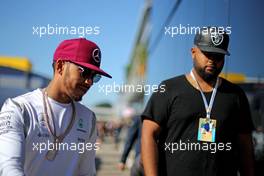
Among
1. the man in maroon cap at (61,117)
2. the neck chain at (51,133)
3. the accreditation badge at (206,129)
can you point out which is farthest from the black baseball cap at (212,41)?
the neck chain at (51,133)

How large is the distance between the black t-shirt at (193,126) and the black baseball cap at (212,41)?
0.20 metres

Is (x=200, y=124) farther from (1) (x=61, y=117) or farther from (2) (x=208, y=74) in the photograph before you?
(1) (x=61, y=117)

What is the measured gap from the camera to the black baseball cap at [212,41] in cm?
331

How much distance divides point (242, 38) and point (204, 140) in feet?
4.02

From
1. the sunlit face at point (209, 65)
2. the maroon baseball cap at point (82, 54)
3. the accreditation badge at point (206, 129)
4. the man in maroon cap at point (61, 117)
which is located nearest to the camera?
the man in maroon cap at point (61, 117)

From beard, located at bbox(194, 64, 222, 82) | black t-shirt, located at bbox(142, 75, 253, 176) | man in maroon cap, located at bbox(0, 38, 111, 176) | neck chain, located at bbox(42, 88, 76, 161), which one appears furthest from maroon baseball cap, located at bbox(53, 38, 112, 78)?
beard, located at bbox(194, 64, 222, 82)

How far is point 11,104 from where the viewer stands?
2326mm

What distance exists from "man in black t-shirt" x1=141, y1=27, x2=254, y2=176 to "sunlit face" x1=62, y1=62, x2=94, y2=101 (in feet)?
2.91

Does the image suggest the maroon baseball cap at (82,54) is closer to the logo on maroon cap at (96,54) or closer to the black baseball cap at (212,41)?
the logo on maroon cap at (96,54)

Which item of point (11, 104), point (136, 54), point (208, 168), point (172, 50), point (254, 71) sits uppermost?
point (136, 54)

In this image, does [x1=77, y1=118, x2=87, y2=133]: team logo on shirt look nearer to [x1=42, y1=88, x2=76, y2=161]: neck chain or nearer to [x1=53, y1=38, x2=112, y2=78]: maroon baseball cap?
[x1=42, y1=88, x2=76, y2=161]: neck chain

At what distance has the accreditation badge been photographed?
3202mm

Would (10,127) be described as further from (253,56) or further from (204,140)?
(253,56)

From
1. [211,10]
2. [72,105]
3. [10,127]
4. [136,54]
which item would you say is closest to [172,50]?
[211,10]
